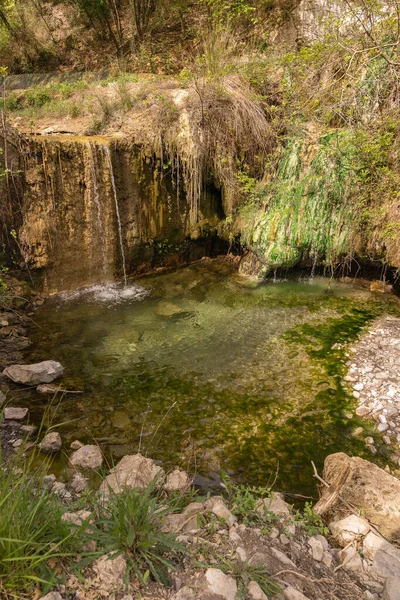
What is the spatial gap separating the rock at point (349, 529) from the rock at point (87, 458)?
170cm

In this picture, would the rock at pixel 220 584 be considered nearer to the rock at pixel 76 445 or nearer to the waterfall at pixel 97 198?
the rock at pixel 76 445

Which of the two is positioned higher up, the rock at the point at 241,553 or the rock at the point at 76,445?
the rock at the point at 241,553

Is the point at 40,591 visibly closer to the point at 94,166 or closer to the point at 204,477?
the point at 204,477

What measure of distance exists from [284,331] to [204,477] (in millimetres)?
2662

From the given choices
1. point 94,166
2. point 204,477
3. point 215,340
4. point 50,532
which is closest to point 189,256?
point 94,166

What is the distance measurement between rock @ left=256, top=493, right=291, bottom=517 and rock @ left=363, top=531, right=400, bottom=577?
439 mm

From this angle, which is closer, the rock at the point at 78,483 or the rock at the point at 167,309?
the rock at the point at 78,483

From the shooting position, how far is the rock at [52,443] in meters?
2.95

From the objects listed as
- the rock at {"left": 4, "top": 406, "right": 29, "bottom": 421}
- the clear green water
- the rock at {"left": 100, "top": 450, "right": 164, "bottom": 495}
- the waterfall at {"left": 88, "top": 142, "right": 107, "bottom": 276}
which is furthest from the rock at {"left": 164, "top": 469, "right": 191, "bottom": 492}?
the waterfall at {"left": 88, "top": 142, "right": 107, "bottom": 276}

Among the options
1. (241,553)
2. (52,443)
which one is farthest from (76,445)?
(241,553)

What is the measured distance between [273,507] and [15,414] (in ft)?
7.91

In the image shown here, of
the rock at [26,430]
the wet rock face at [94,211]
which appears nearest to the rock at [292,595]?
the rock at [26,430]

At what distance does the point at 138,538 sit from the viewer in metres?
1.59

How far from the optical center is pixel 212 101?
21.2 feet
